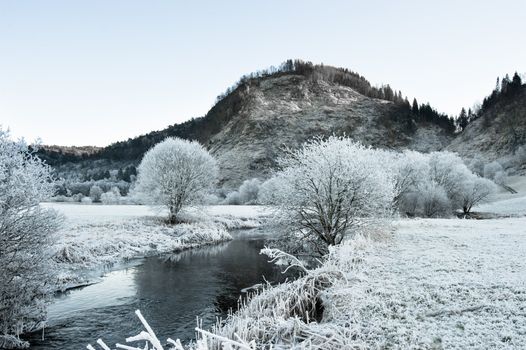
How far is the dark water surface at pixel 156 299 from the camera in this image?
14035 millimetres

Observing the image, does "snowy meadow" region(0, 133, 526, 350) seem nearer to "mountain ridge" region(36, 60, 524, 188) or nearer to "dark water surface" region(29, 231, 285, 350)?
"dark water surface" region(29, 231, 285, 350)

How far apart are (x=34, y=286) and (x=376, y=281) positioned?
12.2m

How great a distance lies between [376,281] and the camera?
12.5 metres

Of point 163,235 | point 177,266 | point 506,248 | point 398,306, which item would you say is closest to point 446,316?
point 398,306

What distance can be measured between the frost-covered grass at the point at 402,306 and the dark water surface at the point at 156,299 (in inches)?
178

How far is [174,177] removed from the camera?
139 ft

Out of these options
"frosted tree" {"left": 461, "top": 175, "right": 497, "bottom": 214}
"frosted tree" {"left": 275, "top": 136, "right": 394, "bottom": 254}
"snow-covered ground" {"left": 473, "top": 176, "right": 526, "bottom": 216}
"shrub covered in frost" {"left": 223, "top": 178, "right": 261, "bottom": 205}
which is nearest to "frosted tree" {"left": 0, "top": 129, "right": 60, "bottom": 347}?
"frosted tree" {"left": 275, "top": 136, "right": 394, "bottom": 254}

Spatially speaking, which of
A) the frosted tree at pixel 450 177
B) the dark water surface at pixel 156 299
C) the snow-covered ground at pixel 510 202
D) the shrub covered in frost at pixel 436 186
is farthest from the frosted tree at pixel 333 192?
the frosted tree at pixel 450 177

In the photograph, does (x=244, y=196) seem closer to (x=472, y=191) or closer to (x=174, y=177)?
(x=472, y=191)

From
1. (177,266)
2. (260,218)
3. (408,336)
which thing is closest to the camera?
(408,336)

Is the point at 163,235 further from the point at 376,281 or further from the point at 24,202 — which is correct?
the point at 376,281

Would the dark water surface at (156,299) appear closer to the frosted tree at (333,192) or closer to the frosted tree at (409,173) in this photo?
the frosted tree at (333,192)

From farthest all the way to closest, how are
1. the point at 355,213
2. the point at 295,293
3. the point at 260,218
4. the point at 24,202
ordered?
the point at 260,218 → the point at 355,213 → the point at 24,202 → the point at 295,293

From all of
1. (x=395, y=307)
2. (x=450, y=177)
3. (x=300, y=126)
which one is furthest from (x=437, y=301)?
(x=300, y=126)
